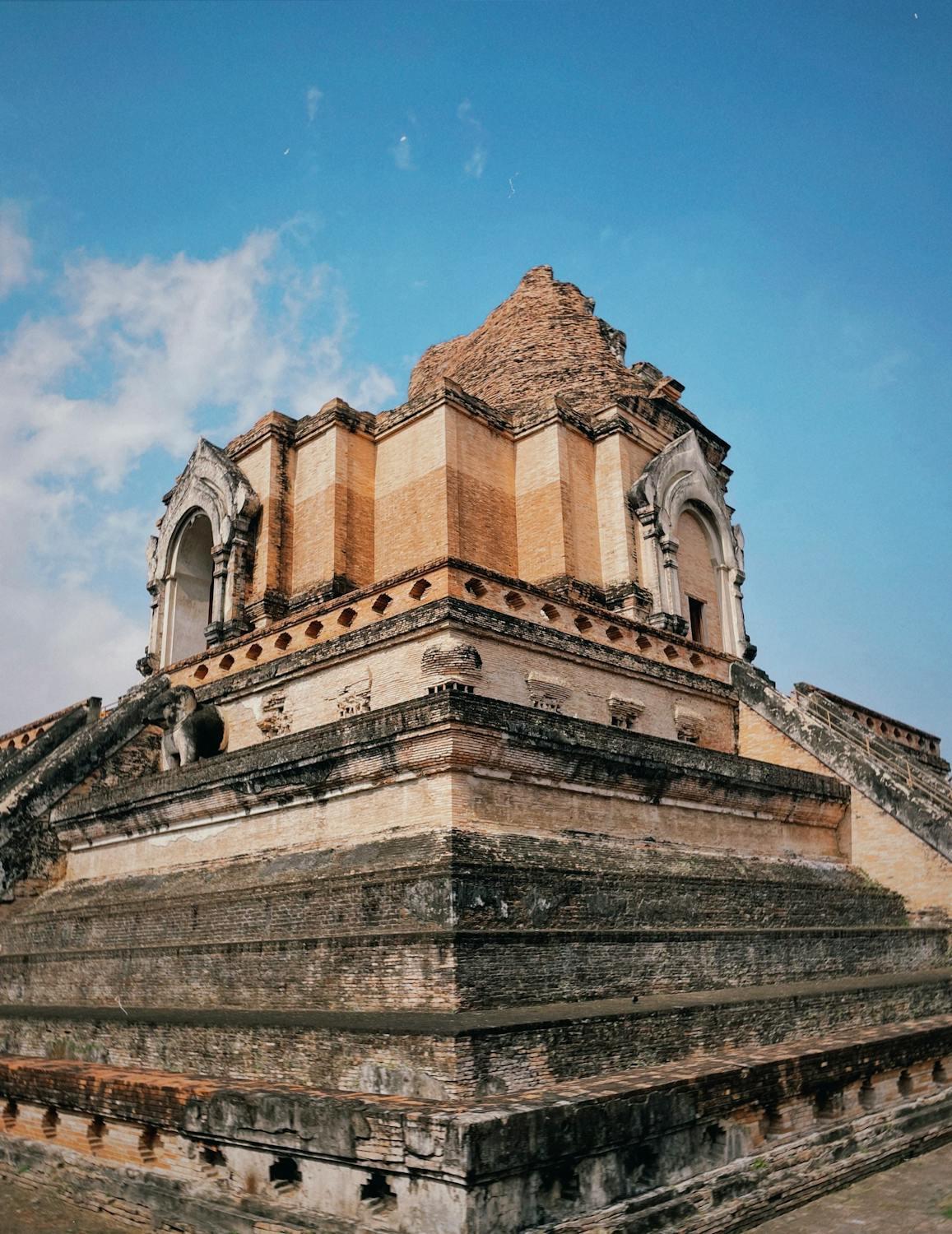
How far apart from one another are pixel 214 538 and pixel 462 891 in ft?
36.4

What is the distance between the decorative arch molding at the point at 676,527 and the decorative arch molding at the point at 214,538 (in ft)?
20.4

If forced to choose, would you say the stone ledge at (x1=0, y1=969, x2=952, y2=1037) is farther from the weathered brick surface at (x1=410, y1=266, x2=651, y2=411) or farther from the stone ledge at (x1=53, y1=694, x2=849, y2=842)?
the weathered brick surface at (x1=410, y1=266, x2=651, y2=411)

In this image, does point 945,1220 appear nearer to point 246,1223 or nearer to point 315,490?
point 246,1223

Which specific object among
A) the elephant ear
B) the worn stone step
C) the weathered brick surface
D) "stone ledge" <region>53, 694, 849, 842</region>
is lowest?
the worn stone step

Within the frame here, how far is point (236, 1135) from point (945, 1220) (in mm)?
4368

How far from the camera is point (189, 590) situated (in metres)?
18.3

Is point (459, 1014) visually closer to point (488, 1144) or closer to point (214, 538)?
point (488, 1144)

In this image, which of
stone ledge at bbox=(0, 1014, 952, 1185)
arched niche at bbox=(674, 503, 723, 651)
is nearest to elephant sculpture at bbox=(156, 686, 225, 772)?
stone ledge at bbox=(0, 1014, 952, 1185)

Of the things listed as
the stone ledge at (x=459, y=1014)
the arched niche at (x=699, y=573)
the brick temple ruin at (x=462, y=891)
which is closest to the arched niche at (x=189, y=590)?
the brick temple ruin at (x=462, y=891)

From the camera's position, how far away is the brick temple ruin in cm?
612

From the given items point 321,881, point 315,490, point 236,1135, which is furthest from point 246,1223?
point 315,490

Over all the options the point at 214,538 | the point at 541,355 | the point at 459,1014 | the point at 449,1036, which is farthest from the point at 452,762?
the point at 541,355

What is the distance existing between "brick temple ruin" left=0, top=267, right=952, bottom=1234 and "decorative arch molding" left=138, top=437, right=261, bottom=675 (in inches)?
3.8

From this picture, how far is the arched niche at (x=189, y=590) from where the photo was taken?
700 inches
